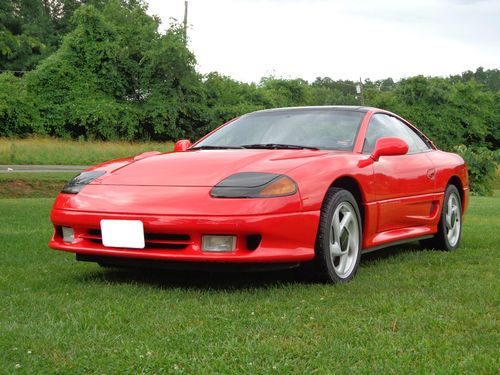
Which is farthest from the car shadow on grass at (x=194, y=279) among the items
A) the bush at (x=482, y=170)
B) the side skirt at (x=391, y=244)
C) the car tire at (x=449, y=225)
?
the bush at (x=482, y=170)

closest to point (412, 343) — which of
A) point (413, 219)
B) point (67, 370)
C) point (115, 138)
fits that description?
point (67, 370)

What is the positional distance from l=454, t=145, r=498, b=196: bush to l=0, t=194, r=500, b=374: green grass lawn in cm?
2044

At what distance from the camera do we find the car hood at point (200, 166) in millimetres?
4297

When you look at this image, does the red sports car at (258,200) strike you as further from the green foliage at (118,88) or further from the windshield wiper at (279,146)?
the green foliage at (118,88)

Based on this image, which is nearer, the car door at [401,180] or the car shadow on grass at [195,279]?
the car shadow on grass at [195,279]

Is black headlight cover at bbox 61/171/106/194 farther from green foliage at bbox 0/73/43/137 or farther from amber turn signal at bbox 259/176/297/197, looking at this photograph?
green foliage at bbox 0/73/43/137

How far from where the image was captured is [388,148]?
507 centimetres

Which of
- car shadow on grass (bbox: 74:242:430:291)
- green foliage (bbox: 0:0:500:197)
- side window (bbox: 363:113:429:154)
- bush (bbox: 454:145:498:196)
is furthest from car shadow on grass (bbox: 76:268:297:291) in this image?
green foliage (bbox: 0:0:500:197)

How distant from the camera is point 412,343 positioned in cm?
300

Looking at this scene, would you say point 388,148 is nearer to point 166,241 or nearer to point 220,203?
point 220,203

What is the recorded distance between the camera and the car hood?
169 inches

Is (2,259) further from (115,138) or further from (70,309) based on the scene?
(115,138)

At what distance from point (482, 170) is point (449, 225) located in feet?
64.3

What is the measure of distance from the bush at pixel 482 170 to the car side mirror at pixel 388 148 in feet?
67.4
